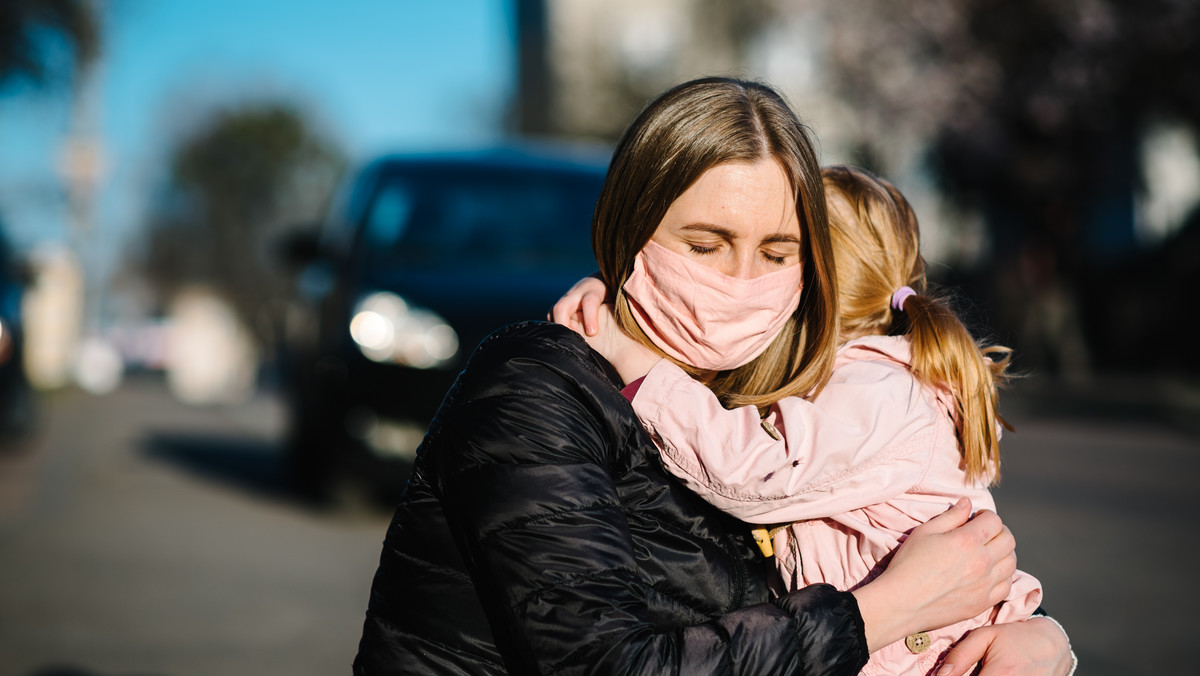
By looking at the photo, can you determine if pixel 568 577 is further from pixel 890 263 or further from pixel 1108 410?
pixel 1108 410

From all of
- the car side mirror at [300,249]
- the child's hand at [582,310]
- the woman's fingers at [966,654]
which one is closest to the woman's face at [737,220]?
the child's hand at [582,310]

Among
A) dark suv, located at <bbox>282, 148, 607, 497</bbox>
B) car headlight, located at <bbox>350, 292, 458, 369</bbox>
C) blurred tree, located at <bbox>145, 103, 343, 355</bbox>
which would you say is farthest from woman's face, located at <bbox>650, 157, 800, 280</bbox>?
blurred tree, located at <bbox>145, 103, 343, 355</bbox>

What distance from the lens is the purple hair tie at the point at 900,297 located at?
7.57 ft

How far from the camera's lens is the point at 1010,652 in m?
2.02

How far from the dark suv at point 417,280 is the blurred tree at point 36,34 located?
679 centimetres

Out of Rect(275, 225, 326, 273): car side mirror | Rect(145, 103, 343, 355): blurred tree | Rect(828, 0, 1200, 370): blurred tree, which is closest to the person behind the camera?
Rect(275, 225, 326, 273): car side mirror

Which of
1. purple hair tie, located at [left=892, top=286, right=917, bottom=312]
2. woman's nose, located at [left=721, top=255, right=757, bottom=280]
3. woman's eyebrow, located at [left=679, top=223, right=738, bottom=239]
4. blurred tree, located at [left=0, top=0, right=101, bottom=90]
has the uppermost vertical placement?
blurred tree, located at [left=0, top=0, right=101, bottom=90]

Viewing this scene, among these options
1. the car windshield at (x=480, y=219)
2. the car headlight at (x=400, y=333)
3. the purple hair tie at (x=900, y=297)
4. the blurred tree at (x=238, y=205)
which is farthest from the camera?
the blurred tree at (x=238, y=205)

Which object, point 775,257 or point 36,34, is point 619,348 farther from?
point 36,34

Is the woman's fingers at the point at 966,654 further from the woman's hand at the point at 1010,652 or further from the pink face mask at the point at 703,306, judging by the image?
the pink face mask at the point at 703,306

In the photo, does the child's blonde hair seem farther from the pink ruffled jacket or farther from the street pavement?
the street pavement

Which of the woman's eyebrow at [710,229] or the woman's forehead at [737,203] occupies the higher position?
the woman's forehead at [737,203]

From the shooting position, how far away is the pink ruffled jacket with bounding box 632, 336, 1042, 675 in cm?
192

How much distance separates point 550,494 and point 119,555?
570 centimetres
